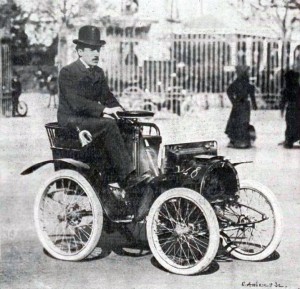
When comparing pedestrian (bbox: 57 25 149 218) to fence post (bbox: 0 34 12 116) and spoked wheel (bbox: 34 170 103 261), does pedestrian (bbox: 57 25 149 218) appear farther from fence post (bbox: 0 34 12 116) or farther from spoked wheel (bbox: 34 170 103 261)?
fence post (bbox: 0 34 12 116)

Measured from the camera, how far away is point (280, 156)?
6941 mm

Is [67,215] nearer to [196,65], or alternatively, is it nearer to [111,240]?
[111,240]

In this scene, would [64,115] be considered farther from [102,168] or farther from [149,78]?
[149,78]

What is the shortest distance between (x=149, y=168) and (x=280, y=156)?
121 inches

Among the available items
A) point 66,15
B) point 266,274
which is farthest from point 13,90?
point 266,274

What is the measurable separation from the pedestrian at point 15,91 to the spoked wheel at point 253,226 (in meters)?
2.42

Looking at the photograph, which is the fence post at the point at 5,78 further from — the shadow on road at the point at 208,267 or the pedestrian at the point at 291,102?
the pedestrian at the point at 291,102

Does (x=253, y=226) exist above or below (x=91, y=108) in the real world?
below

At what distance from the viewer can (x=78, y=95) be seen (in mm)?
4145

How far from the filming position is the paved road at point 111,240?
12.5 ft

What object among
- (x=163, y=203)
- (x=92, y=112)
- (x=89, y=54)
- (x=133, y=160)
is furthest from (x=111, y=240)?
(x=89, y=54)

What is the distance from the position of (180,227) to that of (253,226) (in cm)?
47
